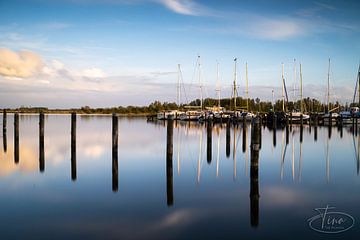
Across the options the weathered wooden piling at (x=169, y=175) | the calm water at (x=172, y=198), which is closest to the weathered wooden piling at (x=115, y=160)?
the calm water at (x=172, y=198)

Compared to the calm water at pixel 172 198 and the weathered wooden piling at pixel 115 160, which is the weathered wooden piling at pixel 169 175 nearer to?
the calm water at pixel 172 198

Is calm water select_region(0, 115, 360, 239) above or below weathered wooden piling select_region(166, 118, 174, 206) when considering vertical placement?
below

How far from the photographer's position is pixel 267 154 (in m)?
23.3

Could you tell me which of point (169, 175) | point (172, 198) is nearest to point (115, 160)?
point (169, 175)

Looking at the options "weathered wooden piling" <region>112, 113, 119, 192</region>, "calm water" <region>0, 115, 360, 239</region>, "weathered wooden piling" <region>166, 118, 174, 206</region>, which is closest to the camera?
"calm water" <region>0, 115, 360, 239</region>

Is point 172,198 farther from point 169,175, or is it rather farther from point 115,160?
point 115,160

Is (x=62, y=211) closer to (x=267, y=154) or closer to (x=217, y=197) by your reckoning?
(x=217, y=197)

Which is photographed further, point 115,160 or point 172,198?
point 115,160

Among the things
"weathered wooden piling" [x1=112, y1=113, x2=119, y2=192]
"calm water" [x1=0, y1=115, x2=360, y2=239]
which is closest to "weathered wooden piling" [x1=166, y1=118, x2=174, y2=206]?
"calm water" [x1=0, y1=115, x2=360, y2=239]

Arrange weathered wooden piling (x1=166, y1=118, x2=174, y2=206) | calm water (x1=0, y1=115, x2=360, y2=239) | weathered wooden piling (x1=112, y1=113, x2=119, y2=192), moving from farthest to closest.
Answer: weathered wooden piling (x1=112, y1=113, x2=119, y2=192), weathered wooden piling (x1=166, y1=118, x2=174, y2=206), calm water (x1=0, y1=115, x2=360, y2=239)

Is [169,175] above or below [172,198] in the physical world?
above

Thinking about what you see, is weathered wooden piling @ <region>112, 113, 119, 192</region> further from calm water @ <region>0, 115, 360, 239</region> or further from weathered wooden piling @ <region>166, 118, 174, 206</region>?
weathered wooden piling @ <region>166, 118, 174, 206</region>

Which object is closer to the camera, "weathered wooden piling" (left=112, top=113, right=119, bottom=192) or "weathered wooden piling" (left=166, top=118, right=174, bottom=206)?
"weathered wooden piling" (left=166, top=118, right=174, bottom=206)

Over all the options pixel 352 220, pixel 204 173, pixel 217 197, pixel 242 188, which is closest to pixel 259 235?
pixel 352 220
